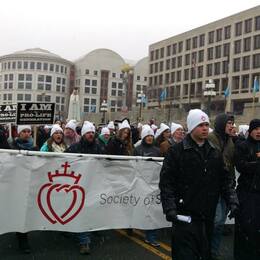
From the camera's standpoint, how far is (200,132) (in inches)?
179

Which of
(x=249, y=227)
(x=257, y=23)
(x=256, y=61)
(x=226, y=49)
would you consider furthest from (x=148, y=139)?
(x=226, y=49)

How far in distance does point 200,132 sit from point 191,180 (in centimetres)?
49

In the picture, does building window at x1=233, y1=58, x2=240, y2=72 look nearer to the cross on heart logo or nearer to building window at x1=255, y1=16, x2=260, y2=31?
building window at x1=255, y1=16, x2=260, y2=31

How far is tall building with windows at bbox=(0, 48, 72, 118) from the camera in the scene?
431 feet

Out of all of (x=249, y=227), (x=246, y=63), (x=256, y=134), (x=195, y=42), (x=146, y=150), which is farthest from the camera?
(x=195, y=42)

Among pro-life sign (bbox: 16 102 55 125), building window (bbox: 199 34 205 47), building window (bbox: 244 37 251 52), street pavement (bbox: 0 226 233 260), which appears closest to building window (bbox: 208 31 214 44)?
building window (bbox: 199 34 205 47)

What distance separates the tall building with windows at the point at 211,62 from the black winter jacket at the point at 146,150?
211 feet

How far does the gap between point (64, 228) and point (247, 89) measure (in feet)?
222

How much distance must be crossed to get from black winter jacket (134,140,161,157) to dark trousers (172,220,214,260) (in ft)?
9.83

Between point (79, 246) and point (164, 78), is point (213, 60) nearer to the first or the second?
point (164, 78)

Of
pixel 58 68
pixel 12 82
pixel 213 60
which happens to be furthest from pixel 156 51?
pixel 12 82

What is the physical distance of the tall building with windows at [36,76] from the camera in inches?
5172

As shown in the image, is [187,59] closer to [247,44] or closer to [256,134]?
[247,44]

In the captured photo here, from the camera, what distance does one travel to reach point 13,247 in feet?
21.1
